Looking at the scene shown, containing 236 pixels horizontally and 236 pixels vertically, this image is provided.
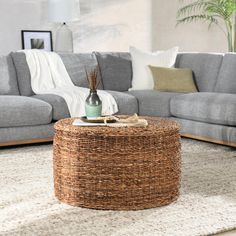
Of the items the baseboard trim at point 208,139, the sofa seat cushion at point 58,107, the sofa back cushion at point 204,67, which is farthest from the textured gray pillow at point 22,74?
the sofa back cushion at point 204,67

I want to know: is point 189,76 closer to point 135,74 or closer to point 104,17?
point 135,74

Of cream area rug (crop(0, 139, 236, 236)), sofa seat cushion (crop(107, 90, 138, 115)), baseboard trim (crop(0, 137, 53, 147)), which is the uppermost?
sofa seat cushion (crop(107, 90, 138, 115))

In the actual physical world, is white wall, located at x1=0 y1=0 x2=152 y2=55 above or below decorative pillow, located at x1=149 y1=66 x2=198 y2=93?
above

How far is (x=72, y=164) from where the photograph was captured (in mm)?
2760

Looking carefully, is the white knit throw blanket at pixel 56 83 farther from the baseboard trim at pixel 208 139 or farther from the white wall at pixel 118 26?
the white wall at pixel 118 26

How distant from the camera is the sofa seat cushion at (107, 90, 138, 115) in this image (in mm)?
4957

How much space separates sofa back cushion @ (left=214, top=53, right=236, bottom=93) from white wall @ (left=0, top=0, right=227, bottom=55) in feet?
6.84

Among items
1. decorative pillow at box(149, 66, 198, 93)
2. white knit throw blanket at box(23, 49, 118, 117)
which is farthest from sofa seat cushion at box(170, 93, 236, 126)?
white knit throw blanket at box(23, 49, 118, 117)

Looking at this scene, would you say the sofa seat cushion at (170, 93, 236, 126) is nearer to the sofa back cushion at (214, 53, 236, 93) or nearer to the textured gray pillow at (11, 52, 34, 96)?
the sofa back cushion at (214, 53, 236, 93)

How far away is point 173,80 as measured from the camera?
5230 millimetres

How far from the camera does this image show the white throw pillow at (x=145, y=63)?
5492 mm

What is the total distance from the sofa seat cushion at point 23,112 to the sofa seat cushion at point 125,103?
2.37 ft

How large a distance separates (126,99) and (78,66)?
2.31ft

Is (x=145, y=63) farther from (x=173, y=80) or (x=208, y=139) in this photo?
(x=208, y=139)
